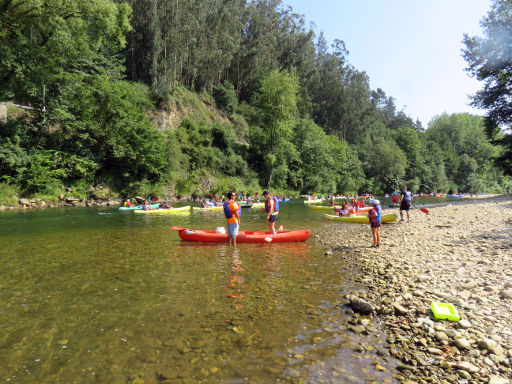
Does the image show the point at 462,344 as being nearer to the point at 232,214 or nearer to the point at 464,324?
the point at 464,324

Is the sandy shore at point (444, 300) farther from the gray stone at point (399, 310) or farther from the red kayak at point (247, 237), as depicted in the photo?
the red kayak at point (247, 237)

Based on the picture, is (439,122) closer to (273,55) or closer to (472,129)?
(472,129)

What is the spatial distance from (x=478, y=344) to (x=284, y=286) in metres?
3.53

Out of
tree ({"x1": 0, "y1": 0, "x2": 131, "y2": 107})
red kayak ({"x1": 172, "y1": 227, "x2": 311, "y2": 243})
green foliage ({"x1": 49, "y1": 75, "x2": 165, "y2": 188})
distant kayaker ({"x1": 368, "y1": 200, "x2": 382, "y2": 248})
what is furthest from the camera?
green foliage ({"x1": 49, "y1": 75, "x2": 165, "y2": 188})

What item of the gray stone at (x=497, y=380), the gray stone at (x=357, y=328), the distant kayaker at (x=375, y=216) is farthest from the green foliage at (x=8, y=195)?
the gray stone at (x=497, y=380)

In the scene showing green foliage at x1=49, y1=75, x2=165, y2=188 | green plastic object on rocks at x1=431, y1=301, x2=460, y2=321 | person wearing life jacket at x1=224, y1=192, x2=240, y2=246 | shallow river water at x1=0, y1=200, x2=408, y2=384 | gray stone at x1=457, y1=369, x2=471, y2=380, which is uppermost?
green foliage at x1=49, y1=75, x2=165, y2=188

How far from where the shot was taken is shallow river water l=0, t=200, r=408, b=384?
3.53 m

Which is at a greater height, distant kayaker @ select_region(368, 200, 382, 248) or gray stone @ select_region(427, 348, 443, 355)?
distant kayaker @ select_region(368, 200, 382, 248)

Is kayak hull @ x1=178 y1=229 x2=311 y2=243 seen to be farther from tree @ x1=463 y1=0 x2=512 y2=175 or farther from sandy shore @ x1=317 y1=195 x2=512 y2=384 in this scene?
tree @ x1=463 y1=0 x2=512 y2=175

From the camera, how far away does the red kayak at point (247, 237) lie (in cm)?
1115

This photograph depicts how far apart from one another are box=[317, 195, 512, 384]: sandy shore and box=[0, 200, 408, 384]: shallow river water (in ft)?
1.47

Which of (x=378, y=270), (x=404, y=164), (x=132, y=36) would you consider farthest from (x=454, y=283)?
(x=404, y=164)

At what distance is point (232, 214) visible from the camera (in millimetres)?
10570

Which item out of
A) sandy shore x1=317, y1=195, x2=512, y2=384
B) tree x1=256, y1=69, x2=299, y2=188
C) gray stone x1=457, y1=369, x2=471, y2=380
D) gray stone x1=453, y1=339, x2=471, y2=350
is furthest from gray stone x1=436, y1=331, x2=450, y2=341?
tree x1=256, y1=69, x2=299, y2=188
